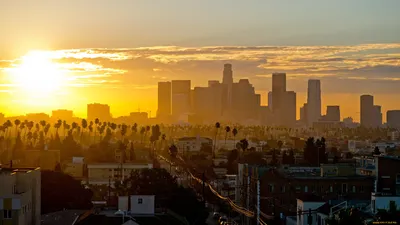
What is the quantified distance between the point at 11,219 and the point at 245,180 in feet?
116

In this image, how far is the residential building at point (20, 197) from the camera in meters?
42.2

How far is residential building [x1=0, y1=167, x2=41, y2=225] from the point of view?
42.2 m

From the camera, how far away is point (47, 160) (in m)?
123

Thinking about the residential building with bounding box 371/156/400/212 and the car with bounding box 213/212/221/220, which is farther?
the car with bounding box 213/212/221/220

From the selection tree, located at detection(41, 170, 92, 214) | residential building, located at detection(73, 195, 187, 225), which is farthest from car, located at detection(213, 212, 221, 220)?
residential building, located at detection(73, 195, 187, 225)

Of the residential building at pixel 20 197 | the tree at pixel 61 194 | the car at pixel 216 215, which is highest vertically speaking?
the residential building at pixel 20 197

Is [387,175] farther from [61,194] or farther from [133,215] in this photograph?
[61,194]

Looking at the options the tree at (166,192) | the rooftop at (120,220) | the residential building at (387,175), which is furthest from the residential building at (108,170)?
the rooftop at (120,220)

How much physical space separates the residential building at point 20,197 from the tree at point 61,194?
1518cm

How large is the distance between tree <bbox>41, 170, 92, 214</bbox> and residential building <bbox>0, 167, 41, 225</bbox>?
1518 centimetres

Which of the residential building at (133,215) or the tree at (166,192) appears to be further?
the tree at (166,192)

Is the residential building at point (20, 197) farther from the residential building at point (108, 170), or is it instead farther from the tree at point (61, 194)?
the residential building at point (108, 170)

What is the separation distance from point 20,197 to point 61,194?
27.9 m

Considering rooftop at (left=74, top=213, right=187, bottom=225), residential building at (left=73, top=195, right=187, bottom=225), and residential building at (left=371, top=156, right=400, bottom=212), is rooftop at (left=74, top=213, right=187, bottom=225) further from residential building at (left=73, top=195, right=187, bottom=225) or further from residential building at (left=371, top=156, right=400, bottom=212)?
residential building at (left=371, top=156, right=400, bottom=212)
